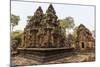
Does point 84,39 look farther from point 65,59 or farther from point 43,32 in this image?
point 43,32

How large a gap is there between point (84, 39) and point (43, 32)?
58 centimetres

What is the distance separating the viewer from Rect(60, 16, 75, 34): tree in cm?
269

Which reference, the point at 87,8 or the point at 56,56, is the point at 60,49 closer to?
the point at 56,56

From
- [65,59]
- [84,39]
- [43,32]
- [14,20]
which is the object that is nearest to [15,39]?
[14,20]

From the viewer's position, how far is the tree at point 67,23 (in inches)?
106

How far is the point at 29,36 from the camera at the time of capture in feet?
8.35

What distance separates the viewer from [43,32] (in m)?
2.60

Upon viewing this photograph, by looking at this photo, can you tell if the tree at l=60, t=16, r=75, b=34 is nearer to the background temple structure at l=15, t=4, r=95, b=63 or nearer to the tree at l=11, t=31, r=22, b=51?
the background temple structure at l=15, t=4, r=95, b=63

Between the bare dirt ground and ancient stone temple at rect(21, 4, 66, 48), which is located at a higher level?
ancient stone temple at rect(21, 4, 66, 48)

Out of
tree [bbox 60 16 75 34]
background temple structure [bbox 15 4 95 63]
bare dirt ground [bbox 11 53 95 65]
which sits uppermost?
tree [bbox 60 16 75 34]

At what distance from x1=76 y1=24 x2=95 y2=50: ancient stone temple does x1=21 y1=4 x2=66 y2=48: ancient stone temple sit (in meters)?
0.23

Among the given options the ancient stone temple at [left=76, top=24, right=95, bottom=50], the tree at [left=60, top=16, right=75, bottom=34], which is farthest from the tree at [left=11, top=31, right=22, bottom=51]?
the ancient stone temple at [left=76, top=24, right=95, bottom=50]
